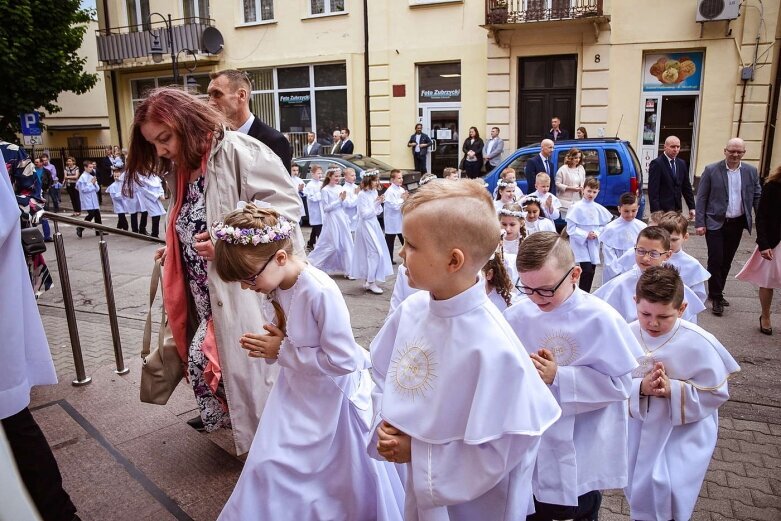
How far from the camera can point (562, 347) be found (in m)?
2.54

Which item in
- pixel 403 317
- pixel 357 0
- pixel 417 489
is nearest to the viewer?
pixel 417 489

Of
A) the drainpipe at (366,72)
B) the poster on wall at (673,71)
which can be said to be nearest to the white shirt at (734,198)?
the poster on wall at (673,71)

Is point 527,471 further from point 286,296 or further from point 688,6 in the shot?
point 688,6

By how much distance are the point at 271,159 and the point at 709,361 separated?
2331mm

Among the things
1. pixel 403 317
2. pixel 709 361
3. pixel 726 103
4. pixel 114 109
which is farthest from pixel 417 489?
pixel 114 109

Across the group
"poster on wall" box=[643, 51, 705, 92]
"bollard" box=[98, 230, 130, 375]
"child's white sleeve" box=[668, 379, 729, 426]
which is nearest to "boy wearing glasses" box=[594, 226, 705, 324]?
"child's white sleeve" box=[668, 379, 729, 426]

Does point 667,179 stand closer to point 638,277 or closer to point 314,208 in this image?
point 638,277

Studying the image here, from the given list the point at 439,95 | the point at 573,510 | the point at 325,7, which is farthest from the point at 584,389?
the point at 325,7

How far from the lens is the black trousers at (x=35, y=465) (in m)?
2.46

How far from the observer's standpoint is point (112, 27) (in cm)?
2366

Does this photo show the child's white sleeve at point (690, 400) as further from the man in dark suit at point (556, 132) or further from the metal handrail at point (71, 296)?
the man in dark suit at point (556, 132)

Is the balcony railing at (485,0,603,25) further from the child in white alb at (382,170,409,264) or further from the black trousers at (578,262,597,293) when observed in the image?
the black trousers at (578,262,597,293)

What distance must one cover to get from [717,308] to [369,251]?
4.54 m

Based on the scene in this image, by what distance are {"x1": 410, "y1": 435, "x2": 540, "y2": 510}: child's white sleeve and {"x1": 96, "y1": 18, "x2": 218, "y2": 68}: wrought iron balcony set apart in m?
21.2
